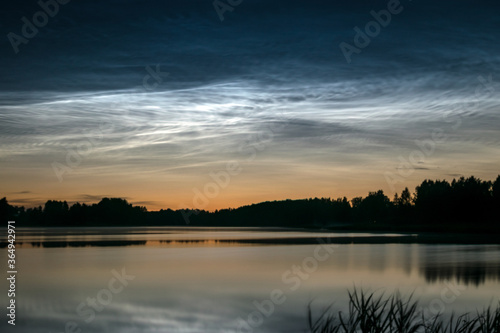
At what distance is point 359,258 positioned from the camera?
3528cm

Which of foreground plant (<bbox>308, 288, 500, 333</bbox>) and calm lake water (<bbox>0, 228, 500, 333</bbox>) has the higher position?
foreground plant (<bbox>308, 288, 500, 333</bbox>)

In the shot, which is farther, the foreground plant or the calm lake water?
the calm lake water

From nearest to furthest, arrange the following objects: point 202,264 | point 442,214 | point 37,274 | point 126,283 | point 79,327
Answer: point 79,327 < point 126,283 < point 37,274 < point 202,264 < point 442,214

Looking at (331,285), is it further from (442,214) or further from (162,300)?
(442,214)

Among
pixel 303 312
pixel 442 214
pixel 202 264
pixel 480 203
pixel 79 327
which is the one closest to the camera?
pixel 79 327

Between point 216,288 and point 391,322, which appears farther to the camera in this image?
point 216,288

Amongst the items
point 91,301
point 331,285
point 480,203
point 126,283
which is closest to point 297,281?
point 331,285

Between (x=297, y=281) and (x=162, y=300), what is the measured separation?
724 cm

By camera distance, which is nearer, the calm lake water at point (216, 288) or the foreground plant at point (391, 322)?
the foreground plant at point (391, 322)

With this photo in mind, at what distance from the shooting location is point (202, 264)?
31.2m

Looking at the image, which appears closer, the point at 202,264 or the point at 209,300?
the point at 209,300

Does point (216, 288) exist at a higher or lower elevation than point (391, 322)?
lower

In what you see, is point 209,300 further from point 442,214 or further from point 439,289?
point 442,214

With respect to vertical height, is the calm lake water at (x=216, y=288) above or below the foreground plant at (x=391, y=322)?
below
